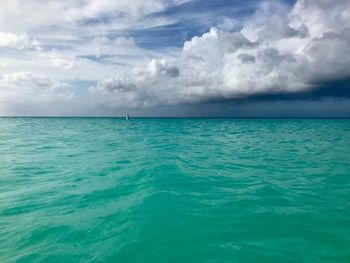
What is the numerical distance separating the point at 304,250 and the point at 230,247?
1674mm

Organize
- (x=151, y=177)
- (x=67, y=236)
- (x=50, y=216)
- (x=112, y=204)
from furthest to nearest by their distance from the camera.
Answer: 1. (x=151, y=177)
2. (x=112, y=204)
3. (x=50, y=216)
4. (x=67, y=236)

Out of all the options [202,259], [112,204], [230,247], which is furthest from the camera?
[112,204]

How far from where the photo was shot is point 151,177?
1249 centimetres

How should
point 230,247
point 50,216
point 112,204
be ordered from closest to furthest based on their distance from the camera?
point 230,247 < point 50,216 < point 112,204

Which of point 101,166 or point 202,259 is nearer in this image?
point 202,259

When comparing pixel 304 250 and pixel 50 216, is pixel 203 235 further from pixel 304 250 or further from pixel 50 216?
pixel 50 216

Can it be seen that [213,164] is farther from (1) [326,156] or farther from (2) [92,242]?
(2) [92,242]

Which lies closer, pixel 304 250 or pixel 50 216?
pixel 304 250

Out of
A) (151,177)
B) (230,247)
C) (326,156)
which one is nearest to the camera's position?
(230,247)

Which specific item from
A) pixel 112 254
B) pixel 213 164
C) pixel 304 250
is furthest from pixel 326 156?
pixel 112 254

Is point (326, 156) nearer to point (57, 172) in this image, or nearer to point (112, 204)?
point (112, 204)

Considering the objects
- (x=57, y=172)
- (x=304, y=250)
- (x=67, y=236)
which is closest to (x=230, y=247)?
(x=304, y=250)

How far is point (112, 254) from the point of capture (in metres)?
5.61

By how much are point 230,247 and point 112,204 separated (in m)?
4.43
